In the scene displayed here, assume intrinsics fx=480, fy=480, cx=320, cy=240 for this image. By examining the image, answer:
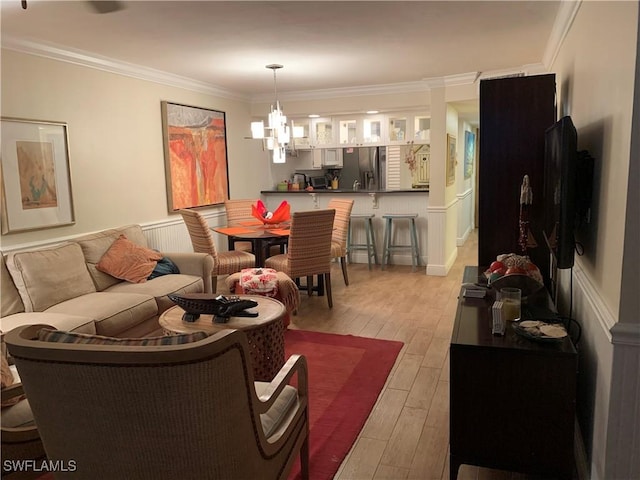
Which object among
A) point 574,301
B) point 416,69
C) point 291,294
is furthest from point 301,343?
point 416,69

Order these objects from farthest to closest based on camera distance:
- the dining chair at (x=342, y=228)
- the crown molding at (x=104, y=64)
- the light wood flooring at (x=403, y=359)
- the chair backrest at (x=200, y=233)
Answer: the dining chair at (x=342, y=228) → the chair backrest at (x=200, y=233) → the crown molding at (x=104, y=64) → the light wood flooring at (x=403, y=359)

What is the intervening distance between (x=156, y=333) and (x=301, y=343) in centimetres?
116

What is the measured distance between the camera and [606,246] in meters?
1.78

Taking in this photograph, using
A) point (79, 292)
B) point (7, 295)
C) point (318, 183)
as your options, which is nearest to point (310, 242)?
point (79, 292)

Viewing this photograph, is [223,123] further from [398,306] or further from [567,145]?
[567,145]

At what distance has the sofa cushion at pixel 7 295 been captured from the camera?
3232mm

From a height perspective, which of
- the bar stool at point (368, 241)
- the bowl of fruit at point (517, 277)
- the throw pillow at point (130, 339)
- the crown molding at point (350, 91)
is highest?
the crown molding at point (350, 91)

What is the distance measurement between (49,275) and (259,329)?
68.6 inches

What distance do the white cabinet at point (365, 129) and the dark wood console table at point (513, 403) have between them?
496cm

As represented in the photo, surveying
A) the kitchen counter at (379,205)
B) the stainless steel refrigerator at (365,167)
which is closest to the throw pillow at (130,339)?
the kitchen counter at (379,205)

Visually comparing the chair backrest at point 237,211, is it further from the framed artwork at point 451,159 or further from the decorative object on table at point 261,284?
the framed artwork at point 451,159

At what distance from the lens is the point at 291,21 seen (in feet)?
10.6

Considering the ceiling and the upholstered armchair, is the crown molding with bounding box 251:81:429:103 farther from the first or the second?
the upholstered armchair

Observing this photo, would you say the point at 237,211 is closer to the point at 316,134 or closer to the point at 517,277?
the point at 316,134
